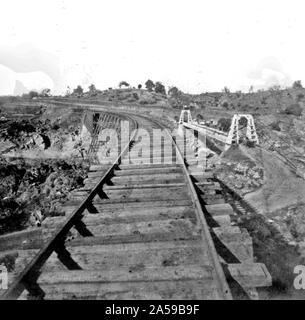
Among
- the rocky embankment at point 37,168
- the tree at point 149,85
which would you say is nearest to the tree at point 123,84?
the tree at point 149,85

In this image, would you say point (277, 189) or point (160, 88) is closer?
point (277, 189)

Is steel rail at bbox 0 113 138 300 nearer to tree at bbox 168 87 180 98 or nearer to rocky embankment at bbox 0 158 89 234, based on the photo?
rocky embankment at bbox 0 158 89 234

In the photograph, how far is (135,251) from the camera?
3.59 m

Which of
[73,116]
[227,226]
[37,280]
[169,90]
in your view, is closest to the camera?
[37,280]

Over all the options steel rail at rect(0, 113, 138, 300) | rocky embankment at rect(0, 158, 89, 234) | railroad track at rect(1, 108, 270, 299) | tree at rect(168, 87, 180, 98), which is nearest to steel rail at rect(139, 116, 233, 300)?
railroad track at rect(1, 108, 270, 299)

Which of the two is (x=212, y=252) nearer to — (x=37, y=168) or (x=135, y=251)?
(x=135, y=251)

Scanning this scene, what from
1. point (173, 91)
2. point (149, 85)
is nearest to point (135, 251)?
point (173, 91)

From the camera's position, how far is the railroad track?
2924mm

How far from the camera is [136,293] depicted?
2.87 meters

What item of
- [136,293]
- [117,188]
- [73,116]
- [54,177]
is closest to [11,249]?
[54,177]

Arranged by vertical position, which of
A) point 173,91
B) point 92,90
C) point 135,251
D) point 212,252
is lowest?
point 135,251

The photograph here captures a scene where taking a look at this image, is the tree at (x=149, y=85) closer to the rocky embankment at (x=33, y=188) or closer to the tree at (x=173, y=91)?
the tree at (x=173, y=91)

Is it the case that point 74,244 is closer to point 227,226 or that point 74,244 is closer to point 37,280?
point 37,280

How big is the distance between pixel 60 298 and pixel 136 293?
0.70m
